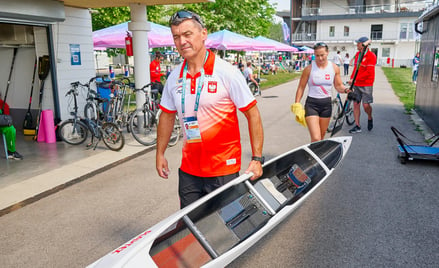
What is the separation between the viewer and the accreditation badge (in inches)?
119

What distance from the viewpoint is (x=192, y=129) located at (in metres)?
3.05

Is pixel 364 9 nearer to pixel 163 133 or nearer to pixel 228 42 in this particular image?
pixel 228 42

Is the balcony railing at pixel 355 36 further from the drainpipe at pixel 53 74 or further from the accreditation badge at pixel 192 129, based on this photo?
the accreditation badge at pixel 192 129

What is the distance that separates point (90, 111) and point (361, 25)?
189 ft

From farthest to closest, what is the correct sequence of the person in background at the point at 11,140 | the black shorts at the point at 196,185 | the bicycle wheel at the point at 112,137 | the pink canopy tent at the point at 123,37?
the pink canopy tent at the point at 123,37
the bicycle wheel at the point at 112,137
the person in background at the point at 11,140
the black shorts at the point at 196,185

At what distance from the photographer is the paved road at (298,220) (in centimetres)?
395

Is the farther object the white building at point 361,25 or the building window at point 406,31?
the white building at point 361,25

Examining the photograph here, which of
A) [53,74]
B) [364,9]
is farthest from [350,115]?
[364,9]

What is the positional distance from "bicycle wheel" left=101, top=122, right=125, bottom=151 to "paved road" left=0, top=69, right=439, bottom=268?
878mm

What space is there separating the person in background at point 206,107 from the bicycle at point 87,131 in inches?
210

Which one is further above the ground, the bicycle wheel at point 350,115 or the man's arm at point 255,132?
the man's arm at point 255,132

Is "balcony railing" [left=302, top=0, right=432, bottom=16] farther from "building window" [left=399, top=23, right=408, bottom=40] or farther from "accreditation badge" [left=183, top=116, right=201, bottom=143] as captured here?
"accreditation badge" [left=183, top=116, right=201, bottom=143]

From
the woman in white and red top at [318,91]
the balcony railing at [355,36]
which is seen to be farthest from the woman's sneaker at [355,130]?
the balcony railing at [355,36]

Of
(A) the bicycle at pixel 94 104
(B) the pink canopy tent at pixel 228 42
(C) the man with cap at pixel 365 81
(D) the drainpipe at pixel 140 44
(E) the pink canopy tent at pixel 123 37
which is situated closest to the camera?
(A) the bicycle at pixel 94 104
